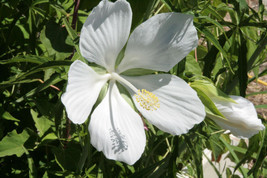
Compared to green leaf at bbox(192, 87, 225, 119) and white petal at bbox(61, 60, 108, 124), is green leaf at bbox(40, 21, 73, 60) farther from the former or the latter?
green leaf at bbox(192, 87, 225, 119)

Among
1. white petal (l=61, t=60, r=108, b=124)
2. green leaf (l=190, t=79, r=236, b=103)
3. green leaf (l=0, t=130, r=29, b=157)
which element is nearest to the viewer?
white petal (l=61, t=60, r=108, b=124)

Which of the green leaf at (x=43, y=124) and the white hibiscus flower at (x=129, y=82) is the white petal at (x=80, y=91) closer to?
the white hibiscus flower at (x=129, y=82)

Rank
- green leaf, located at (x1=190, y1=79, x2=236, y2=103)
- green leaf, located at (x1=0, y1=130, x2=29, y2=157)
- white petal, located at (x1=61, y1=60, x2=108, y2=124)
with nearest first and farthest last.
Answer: white petal, located at (x1=61, y1=60, x2=108, y2=124) < green leaf, located at (x1=190, y1=79, x2=236, y2=103) < green leaf, located at (x1=0, y1=130, x2=29, y2=157)

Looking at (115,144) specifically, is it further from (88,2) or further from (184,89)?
(88,2)

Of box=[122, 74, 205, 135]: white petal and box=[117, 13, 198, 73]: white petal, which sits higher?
box=[117, 13, 198, 73]: white petal

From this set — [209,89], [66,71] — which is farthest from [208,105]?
[66,71]

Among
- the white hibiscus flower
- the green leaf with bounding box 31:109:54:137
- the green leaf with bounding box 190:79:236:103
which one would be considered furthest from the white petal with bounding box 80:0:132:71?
the green leaf with bounding box 31:109:54:137

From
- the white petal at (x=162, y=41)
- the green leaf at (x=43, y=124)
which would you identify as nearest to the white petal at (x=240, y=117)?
the white petal at (x=162, y=41)

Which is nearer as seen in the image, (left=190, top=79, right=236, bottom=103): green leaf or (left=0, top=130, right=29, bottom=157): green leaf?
(left=190, top=79, right=236, bottom=103): green leaf
